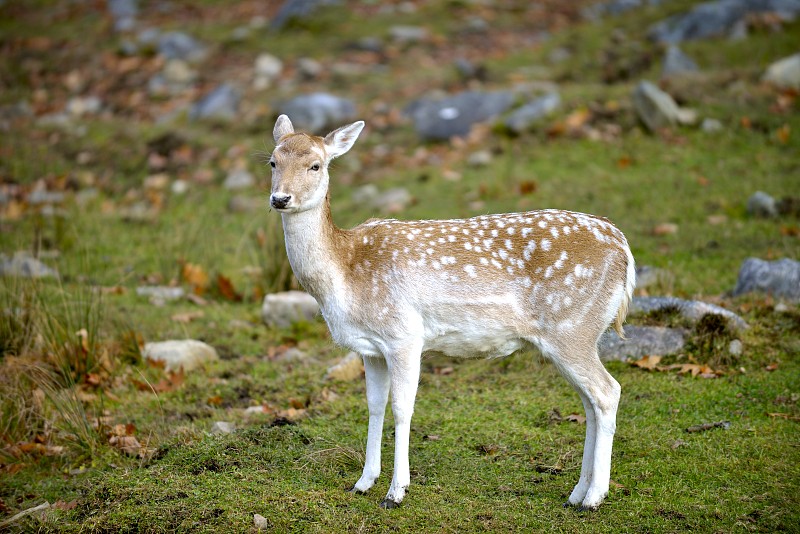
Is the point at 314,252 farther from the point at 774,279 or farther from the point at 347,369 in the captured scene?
the point at 774,279

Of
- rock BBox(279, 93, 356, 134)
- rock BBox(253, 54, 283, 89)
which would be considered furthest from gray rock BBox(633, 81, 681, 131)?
rock BBox(253, 54, 283, 89)

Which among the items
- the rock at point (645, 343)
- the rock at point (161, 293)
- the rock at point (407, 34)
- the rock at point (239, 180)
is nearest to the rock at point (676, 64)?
the rock at point (407, 34)

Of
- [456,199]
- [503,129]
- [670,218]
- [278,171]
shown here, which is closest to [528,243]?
[278,171]

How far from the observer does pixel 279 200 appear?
5520 mm

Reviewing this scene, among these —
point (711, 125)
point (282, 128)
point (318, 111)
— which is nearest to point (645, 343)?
point (282, 128)

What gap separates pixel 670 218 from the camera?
36.2ft

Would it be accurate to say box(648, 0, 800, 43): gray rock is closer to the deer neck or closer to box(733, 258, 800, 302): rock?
box(733, 258, 800, 302): rock

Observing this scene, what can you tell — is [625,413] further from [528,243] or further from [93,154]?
[93,154]

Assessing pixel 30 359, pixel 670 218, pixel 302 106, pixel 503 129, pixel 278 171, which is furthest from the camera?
pixel 302 106

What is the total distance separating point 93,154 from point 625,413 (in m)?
11.9

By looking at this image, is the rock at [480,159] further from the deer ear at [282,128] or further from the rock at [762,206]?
the deer ear at [282,128]

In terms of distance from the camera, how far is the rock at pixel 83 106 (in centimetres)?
1833

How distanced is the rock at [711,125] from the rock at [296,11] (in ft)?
35.5

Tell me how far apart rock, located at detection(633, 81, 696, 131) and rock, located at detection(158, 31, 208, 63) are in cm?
1062
